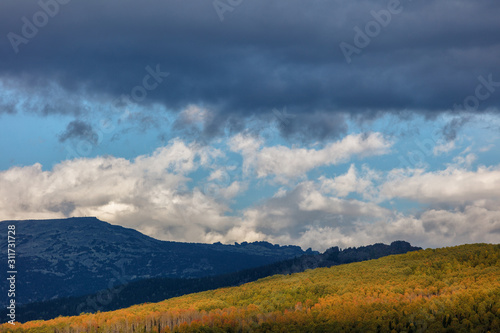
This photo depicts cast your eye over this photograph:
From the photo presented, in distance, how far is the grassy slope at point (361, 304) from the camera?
50531mm

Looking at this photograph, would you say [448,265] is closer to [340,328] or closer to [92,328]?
[340,328]

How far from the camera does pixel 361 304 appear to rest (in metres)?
62.5

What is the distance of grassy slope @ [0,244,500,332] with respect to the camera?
50531 millimetres

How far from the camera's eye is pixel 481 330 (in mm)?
46531

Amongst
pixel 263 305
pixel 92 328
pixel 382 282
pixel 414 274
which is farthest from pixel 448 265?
pixel 92 328

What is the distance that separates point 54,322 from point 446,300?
181ft

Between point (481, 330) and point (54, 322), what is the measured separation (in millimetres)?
58822

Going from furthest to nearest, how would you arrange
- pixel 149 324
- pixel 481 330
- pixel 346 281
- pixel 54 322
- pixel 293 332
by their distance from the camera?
pixel 346 281, pixel 54 322, pixel 149 324, pixel 293 332, pixel 481 330

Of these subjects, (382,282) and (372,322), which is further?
(382,282)

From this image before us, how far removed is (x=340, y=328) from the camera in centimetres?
4850

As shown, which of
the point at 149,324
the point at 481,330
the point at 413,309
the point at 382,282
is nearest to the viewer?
the point at 481,330

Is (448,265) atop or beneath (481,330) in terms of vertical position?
atop

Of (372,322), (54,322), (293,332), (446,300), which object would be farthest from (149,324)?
(446,300)

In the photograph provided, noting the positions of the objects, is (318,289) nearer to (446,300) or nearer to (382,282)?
(382,282)
